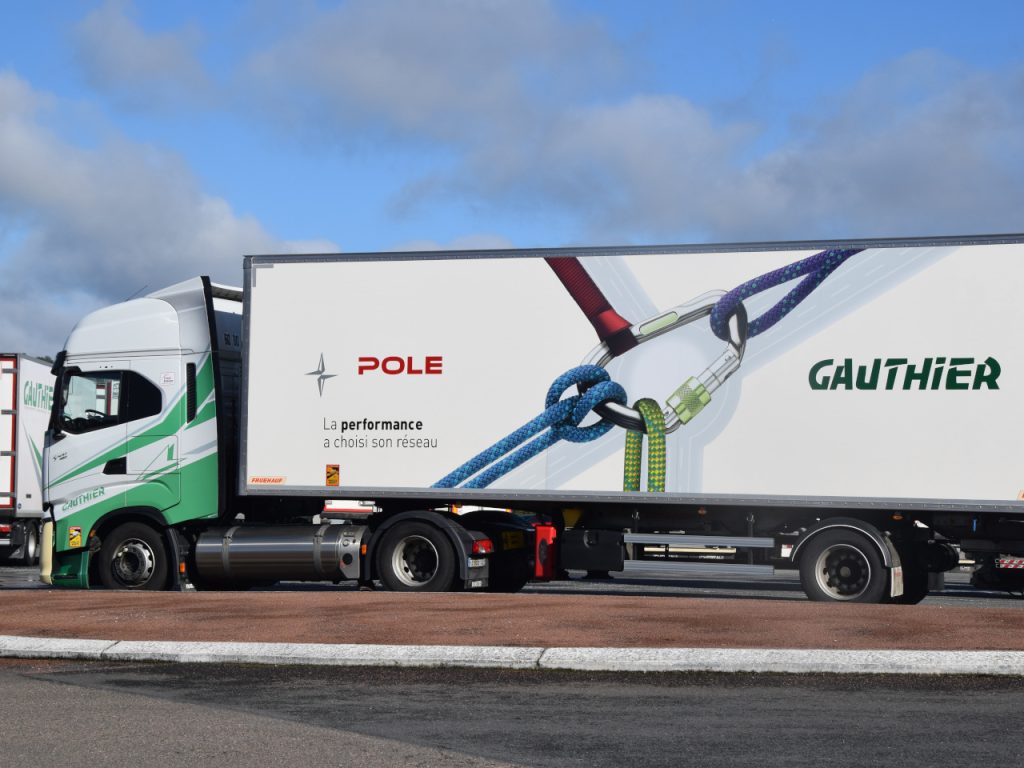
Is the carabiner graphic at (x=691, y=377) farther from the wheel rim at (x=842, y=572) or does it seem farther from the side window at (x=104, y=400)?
the side window at (x=104, y=400)

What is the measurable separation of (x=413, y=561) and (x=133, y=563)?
3875mm

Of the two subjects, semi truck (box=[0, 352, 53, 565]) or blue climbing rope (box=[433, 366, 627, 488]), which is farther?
semi truck (box=[0, 352, 53, 565])

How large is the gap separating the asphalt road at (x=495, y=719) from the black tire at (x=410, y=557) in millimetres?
5825

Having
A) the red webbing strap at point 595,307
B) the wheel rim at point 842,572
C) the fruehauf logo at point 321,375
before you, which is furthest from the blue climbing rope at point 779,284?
the fruehauf logo at point 321,375

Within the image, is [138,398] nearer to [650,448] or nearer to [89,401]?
[89,401]

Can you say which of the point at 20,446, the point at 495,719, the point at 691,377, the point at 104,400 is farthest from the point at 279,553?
the point at 20,446

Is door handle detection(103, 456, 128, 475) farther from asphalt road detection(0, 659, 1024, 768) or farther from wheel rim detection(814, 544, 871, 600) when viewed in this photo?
wheel rim detection(814, 544, 871, 600)

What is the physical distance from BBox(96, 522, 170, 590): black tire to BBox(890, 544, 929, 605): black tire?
9.11 metres

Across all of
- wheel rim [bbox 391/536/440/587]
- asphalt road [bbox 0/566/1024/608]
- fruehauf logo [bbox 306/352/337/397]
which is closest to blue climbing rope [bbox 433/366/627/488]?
wheel rim [bbox 391/536/440/587]

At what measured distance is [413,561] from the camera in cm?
1712

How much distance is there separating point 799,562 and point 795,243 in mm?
3610

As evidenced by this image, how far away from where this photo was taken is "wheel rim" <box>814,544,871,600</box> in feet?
51.5

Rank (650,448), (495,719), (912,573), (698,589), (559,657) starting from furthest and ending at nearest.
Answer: (698,589)
(650,448)
(912,573)
(559,657)
(495,719)

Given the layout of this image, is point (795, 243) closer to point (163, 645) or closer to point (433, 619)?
point (433, 619)
